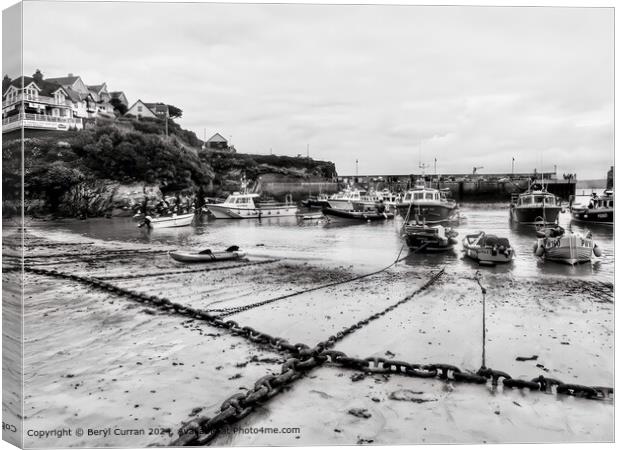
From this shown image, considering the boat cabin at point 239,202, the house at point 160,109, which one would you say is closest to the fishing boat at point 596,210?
the house at point 160,109

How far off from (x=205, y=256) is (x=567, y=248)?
242 inches

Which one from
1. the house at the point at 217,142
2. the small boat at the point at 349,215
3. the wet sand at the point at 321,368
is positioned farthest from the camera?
the small boat at the point at 349,215

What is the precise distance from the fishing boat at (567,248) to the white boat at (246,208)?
8162 millimetres

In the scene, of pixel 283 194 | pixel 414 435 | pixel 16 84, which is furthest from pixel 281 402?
pixel 283 194

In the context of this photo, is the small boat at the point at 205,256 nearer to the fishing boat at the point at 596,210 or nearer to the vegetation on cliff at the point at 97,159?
the vegetation on cliff at the point at 97,159

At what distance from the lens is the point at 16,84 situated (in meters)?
3.80

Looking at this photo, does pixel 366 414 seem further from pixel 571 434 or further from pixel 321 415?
pixel 571 434

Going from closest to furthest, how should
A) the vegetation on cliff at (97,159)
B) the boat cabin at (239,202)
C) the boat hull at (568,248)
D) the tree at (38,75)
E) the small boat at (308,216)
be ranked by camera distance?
the tree at (38,75), the vegetation on cliff at (97,159), the boat hull at (568,248), the boat cabin at (239,202), the small boat at (308,216)

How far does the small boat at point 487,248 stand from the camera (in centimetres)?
679

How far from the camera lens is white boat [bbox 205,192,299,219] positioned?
16266 mm

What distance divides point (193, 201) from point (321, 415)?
8200 millimetres

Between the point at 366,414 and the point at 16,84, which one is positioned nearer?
the point at 366,414

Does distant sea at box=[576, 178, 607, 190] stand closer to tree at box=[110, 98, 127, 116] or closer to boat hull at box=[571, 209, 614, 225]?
boat hull at box=[571, 209, 614, 225]

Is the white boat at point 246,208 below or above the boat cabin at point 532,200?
below
